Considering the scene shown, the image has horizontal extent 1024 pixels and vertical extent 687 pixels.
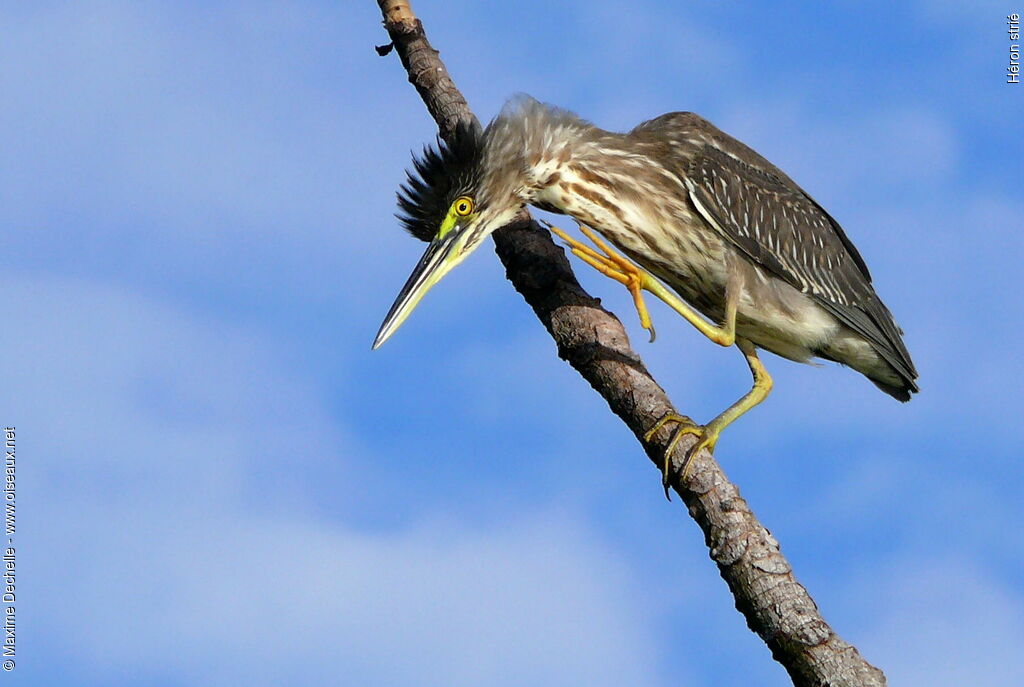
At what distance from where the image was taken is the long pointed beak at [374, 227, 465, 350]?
514 cm

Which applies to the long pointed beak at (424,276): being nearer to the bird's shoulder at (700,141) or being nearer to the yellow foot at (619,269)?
the yellow foot at (619,269)

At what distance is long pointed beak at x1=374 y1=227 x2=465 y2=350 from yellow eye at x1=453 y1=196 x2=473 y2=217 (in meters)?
0.07

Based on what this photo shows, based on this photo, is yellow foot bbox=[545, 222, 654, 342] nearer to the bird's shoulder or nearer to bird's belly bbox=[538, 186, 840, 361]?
bird's belly bbox=[538, 186, 840, 361]

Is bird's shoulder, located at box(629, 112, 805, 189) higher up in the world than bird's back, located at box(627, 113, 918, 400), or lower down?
higher up

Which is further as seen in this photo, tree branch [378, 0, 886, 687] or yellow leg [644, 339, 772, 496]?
yellow leg [644, 339, 772, 496]

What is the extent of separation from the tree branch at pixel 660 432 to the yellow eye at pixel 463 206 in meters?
0.35

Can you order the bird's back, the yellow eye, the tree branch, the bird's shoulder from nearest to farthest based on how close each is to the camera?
1. the tree branch
2. the yellow eye
3. the bird's back
4. the bird's shoulder

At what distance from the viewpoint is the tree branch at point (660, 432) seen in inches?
163

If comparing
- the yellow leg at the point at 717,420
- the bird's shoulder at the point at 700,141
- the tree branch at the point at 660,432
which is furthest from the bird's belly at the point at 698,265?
the bird's shoulder at the point at 700,141

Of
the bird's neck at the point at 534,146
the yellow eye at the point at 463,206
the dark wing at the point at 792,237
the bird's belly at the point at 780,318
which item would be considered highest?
the bird's neck at the point at 534,146

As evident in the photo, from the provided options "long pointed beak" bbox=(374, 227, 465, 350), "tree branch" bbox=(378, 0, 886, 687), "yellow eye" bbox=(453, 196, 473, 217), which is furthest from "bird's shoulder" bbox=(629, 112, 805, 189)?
"long pointed beak" bbox=(374, 227, 465, 350)

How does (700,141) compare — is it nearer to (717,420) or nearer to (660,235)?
(660,235)

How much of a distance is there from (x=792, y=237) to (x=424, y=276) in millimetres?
1912

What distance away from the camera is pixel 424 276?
525 cm
